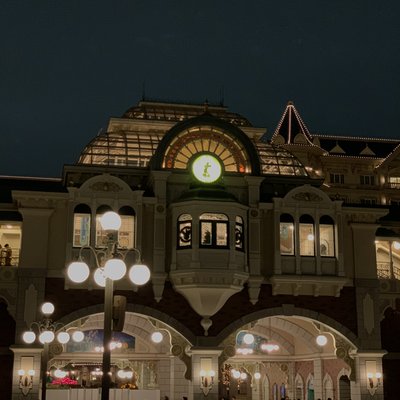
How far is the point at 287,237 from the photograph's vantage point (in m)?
30.8

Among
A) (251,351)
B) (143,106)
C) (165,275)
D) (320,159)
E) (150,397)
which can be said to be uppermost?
(320,159)

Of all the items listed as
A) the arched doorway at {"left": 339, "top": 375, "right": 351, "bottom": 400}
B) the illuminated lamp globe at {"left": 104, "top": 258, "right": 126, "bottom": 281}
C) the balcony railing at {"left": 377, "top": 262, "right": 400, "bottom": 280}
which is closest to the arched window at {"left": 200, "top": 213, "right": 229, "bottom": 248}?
the balcony railing at {"left": 377, "top": 262, "right": 400, "bottom": 280}

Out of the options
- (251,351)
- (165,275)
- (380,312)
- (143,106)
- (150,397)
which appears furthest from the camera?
(143,106)

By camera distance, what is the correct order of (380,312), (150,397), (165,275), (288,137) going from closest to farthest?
(150,397) → (165,275) → (380,312) → (288,137)

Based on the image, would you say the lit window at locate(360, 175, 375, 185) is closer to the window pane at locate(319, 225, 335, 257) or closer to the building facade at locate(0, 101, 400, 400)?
the building facade at locate(0, 101, 400, 400)

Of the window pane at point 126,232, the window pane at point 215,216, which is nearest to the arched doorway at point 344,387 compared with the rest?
the window pane at point 215,216

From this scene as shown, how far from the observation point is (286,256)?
30.4 m

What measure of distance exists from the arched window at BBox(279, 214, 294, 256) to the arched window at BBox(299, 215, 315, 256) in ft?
1.31

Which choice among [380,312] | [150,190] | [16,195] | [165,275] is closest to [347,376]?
[380,312]

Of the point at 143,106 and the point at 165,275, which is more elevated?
the point at 143,106

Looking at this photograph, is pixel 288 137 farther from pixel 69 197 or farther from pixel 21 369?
pixel 21 369

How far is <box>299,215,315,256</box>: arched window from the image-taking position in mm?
30766

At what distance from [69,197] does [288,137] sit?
3402 cm

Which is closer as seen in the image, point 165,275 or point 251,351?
point 165,275
